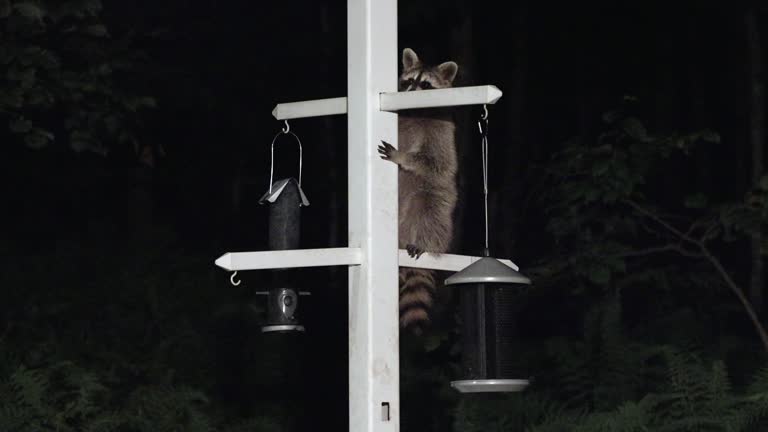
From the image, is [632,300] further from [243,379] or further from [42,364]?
[42,364]

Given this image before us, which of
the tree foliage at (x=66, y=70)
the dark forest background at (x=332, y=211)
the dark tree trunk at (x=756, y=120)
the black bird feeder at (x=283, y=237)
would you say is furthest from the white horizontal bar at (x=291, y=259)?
the dark tree trunk at (x=756, y=120)

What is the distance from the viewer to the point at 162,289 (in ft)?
37.4

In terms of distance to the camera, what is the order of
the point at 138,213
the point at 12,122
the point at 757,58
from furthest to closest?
the point at 138,213, the point at 757,58, the point at 12,122

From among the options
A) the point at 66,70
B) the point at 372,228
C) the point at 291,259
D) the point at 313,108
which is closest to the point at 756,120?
the point at 66,70

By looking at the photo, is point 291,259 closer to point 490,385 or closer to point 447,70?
point 490,385

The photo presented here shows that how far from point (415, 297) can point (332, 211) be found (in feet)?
21.7

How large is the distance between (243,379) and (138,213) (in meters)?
3.74

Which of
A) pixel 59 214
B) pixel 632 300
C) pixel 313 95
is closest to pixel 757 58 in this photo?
pixel 632 300

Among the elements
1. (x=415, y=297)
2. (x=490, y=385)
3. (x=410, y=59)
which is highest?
(x=410, y=59)

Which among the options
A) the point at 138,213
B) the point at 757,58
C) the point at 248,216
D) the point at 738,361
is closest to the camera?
the point at 738,361

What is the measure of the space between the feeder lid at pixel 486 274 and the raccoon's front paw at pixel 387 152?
475 millimetres

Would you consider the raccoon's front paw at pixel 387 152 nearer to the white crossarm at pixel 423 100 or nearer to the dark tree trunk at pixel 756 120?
the white crossarm at pixel 423 100

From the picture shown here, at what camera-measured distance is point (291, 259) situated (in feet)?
14.3

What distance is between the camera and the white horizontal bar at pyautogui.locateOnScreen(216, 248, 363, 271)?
4289mm
